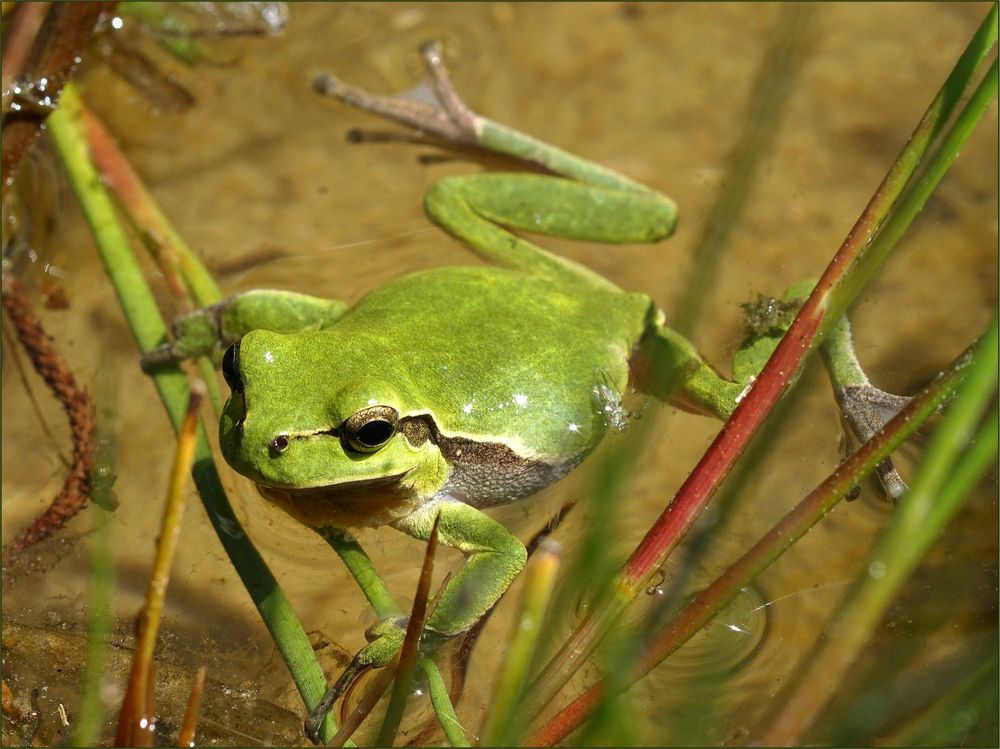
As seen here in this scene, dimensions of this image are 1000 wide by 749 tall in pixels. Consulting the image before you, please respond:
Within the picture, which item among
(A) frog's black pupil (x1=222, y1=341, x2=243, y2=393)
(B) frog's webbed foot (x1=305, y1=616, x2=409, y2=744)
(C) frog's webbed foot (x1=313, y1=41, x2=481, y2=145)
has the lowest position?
(B) frog's webbed foot (x1=305, y1=616, x2=409, y2=744)

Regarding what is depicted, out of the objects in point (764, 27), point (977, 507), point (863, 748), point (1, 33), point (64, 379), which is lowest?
point (863, 748)

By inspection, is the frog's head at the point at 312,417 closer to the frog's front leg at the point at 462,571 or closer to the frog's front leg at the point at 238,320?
the frog's front leg at the point at 462,571

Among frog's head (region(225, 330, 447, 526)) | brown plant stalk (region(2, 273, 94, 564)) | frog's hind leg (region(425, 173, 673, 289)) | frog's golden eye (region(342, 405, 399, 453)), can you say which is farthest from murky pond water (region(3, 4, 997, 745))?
frog's golden eye (region(342, 405, 399, 453))

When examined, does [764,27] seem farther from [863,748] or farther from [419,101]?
[863,748]

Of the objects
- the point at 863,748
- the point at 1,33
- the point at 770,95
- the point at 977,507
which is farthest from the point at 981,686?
the point at 1,33

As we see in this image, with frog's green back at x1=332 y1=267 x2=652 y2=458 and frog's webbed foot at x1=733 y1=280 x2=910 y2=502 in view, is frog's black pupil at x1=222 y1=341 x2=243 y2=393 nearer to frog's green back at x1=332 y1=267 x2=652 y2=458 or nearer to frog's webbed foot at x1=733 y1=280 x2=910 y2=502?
frog's green back at x1=332 y1=267 x2=652 y2=458

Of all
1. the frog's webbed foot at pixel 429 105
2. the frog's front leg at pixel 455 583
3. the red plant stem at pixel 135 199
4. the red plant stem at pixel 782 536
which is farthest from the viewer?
the frog's webbed foot at pixel 429 105

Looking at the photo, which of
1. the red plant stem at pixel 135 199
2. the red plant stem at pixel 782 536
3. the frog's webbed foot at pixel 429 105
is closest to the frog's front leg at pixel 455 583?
the red plant stem at pixel 782 536
